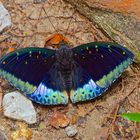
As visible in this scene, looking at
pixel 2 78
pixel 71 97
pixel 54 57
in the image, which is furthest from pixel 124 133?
pixel 2 78

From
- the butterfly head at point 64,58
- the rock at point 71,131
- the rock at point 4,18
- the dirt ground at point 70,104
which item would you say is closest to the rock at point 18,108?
the dirt ground at point 70,104

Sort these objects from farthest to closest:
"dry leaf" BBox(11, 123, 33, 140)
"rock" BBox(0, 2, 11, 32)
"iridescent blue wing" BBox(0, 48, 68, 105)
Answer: "rock" BBox(0, 2, 11, 32)
"iridescent blue wing" BBox(0, 48, 68, 105)
"dry leaf" BBox(11, 123, 33, 140)

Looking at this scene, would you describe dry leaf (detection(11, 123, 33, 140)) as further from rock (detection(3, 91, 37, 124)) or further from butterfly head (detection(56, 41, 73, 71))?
butterfly head (detection(56, 41, 73, 71))

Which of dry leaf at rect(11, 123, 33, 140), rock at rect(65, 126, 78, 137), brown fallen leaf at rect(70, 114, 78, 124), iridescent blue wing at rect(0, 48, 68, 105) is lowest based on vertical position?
dry leaf at rect(11, 123, 33, 140)

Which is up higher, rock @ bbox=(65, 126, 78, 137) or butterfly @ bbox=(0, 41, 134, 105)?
butterfly @ bbox=(0, 41, 134, 105)

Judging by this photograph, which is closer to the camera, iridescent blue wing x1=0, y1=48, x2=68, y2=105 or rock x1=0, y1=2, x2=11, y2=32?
iridescent blue wing x1=0, y1=48, x2=68, y2=105

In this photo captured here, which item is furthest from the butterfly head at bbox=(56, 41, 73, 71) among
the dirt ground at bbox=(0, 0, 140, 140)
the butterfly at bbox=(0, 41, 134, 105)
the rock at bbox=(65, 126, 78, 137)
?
the rock at bbox=(65, 126, 78, 137)

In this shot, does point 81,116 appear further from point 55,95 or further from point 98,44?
point 98,44

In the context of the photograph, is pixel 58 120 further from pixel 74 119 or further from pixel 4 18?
pixel 4 18

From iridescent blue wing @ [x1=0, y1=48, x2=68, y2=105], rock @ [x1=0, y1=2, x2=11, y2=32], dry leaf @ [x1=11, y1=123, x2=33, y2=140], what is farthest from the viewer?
rock @ [x1=0, y1=2, x2=11, y2=32]
